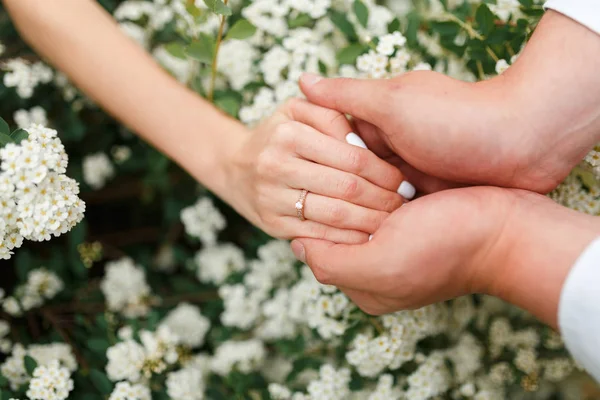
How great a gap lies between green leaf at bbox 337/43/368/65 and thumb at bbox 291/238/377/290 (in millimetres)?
581

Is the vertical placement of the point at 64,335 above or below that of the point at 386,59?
below

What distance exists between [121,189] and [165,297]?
0.52m

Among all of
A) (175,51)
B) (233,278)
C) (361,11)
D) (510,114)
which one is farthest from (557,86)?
(233,278)

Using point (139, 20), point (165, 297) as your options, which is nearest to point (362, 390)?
point (165, 297)

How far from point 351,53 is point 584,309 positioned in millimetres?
977

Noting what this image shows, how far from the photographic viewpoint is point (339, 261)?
1337 millimetres

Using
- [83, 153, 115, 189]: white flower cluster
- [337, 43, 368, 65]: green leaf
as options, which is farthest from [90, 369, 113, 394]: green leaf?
[337, 43, 368, 65]: green leaf

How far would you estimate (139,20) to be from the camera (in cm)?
215

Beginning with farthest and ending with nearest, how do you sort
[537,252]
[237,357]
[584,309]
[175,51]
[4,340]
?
[237,357], [4,340], [175,51], [537,252], [584,309]

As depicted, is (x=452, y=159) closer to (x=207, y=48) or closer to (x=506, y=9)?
(x=506, y=9)

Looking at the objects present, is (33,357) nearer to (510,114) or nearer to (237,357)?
(237,357)

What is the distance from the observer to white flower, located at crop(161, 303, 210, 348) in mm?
2033

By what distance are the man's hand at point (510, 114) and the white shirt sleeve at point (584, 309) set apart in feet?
0.89

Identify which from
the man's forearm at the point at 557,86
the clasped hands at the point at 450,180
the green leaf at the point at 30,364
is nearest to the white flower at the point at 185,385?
the green leaf at the point at 30,364
